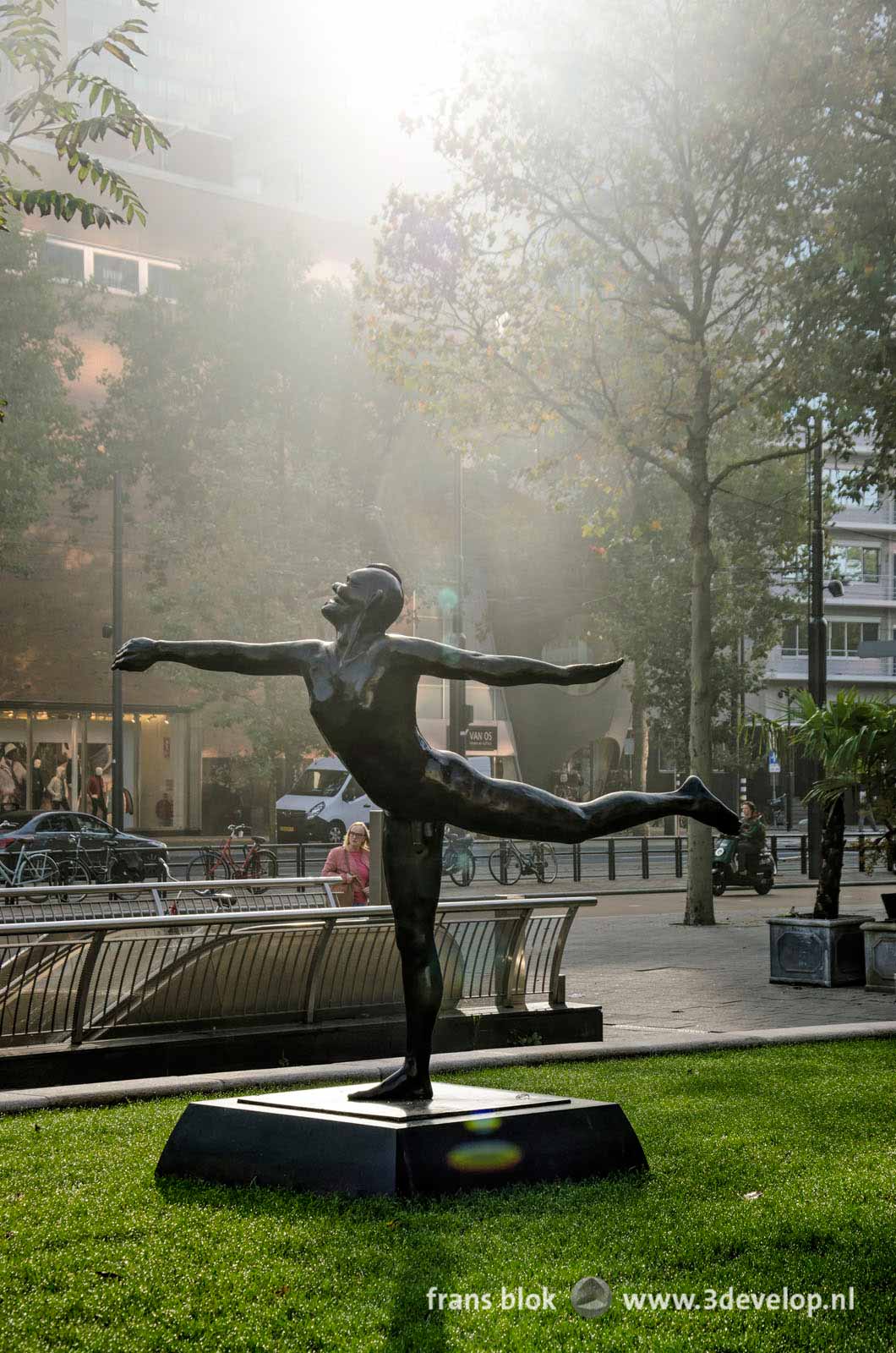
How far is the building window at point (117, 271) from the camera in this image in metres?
46.8

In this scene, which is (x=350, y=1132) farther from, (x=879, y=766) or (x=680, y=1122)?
(x=879, y=766)

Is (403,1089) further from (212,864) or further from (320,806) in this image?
(320,806)

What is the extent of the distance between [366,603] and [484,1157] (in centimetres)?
211

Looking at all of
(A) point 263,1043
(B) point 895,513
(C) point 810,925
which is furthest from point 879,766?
(B) point 895,513

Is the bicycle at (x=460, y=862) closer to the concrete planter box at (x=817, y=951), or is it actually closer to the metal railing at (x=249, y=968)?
the concrete planter box at (x=817, y=951)

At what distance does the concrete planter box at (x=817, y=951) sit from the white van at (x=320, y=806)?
20246 millimetres

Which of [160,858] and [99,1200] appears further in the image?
[160,858]

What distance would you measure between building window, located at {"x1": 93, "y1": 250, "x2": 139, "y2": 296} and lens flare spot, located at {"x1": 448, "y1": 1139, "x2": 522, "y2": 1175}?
4369cm

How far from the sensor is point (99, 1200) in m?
5.58

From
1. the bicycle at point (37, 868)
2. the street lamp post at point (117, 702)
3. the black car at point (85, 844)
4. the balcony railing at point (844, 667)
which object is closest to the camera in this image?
the bicycle at point (37, 868)

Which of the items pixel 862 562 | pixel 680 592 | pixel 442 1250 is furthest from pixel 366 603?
pixel 862 562

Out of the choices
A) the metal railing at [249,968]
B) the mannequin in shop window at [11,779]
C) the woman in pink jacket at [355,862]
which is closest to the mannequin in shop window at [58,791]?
the mannequin in shop window at [11,779]

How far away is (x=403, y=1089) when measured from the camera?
6.08m

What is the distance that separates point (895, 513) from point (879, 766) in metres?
60.7
